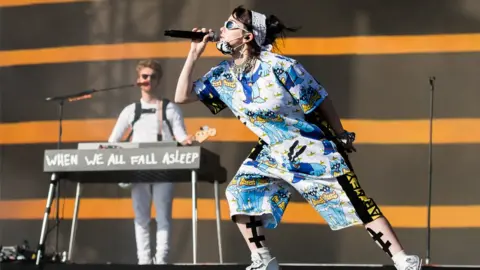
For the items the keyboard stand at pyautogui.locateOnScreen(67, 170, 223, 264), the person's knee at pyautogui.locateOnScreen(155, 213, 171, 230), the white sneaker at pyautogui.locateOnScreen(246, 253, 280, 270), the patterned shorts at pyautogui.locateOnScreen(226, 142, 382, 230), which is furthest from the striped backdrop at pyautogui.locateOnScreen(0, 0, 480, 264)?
the patterned shorts at pyautogui.locateOnScreen(226, 142, 382, 230)

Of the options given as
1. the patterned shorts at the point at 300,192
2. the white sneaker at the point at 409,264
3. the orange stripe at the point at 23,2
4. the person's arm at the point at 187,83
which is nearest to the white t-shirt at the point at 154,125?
the orange stripe at the point at 23,2

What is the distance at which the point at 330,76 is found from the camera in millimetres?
6602

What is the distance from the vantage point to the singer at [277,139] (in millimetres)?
3656

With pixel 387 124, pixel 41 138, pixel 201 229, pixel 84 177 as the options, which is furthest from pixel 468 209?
pixel 41 138

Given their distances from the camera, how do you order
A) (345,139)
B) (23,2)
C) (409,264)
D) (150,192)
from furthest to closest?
1. (23,2)
2. (150,192)
3. (345,139)
4. (409,264)

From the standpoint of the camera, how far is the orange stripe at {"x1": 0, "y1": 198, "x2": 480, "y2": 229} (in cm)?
636

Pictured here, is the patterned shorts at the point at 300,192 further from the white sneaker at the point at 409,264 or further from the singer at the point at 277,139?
the white sneaker at the point at 409,264

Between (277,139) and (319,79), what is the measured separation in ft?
9.64

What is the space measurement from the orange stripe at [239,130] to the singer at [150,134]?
0.75m

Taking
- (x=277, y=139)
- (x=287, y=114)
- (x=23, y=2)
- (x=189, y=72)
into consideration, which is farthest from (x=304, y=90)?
(x=23, y=2)

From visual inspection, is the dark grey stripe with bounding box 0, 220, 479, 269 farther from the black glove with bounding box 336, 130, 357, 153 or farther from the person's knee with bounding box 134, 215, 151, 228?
the black glove with bounding box 336, 130, 357, 153

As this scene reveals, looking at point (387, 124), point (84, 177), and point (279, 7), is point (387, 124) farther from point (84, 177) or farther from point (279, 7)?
point (84, 177)

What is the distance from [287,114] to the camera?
3.74 meters

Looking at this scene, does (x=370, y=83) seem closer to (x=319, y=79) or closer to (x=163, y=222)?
(x=319, y=79)
